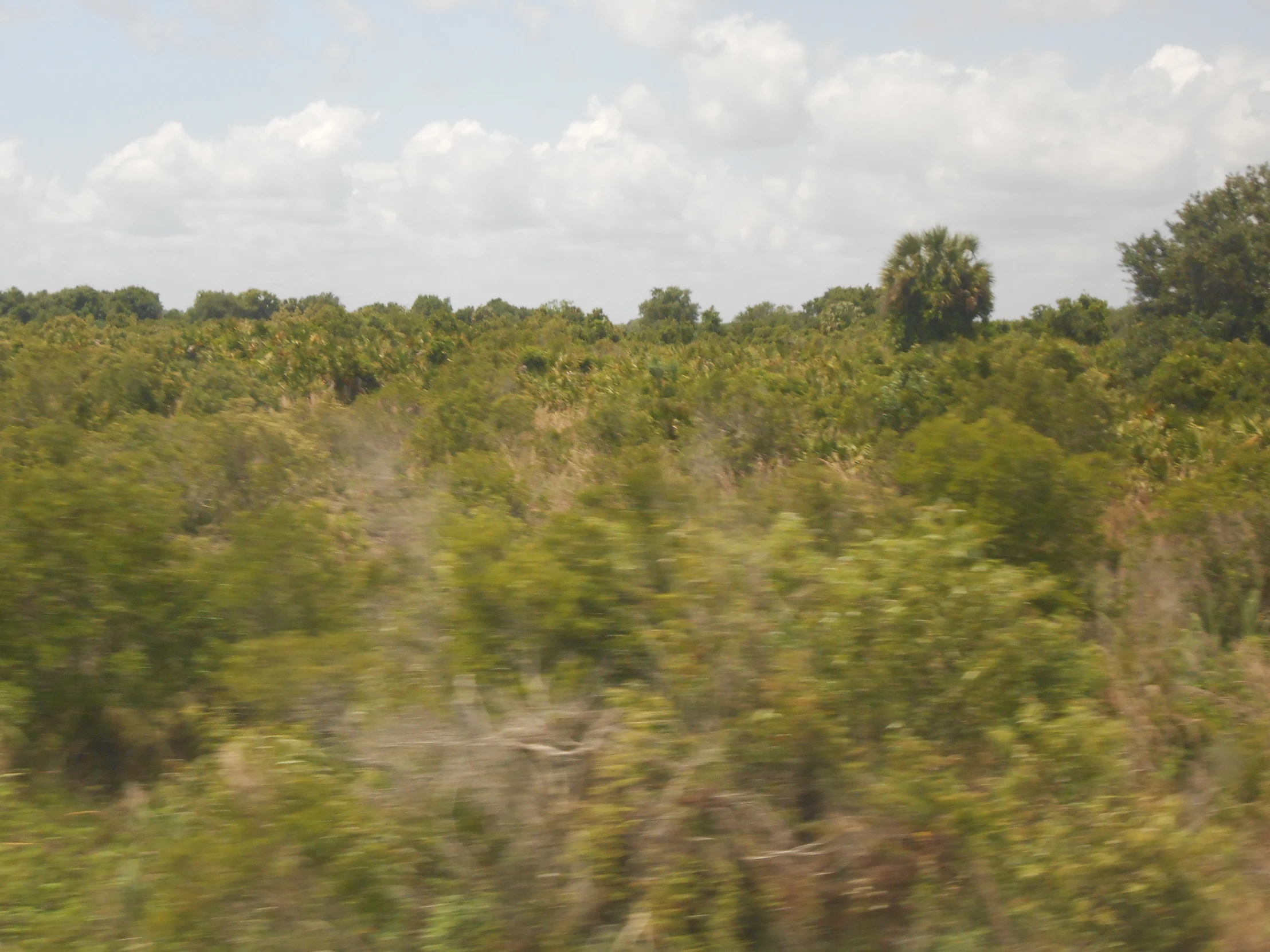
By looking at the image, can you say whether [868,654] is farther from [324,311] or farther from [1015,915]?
[324,311]

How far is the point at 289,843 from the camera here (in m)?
4.20

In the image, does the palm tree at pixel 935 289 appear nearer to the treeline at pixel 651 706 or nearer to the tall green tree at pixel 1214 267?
the tall green tree at pixel 1214 267

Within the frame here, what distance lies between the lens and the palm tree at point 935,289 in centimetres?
1845

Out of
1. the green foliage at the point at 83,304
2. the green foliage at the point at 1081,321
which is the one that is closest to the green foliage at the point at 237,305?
the green foliage at the point at 83,304

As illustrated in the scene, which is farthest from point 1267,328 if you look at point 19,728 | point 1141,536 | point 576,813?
point 19,728

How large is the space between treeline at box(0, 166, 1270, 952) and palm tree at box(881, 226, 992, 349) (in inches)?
290

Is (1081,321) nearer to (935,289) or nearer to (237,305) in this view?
(935,289)

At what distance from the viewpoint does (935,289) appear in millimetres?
18438

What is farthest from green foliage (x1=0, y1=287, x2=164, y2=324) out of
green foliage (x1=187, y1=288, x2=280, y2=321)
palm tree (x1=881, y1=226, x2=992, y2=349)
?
palm tree (x1=881, y1=226, x2=992, y2=349)

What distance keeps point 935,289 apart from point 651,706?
15242mm

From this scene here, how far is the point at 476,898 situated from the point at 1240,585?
699cm

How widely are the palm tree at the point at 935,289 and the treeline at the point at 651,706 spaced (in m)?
7.37

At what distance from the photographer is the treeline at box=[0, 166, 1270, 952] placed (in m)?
4.24

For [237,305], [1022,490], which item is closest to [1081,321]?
[1022,490]
